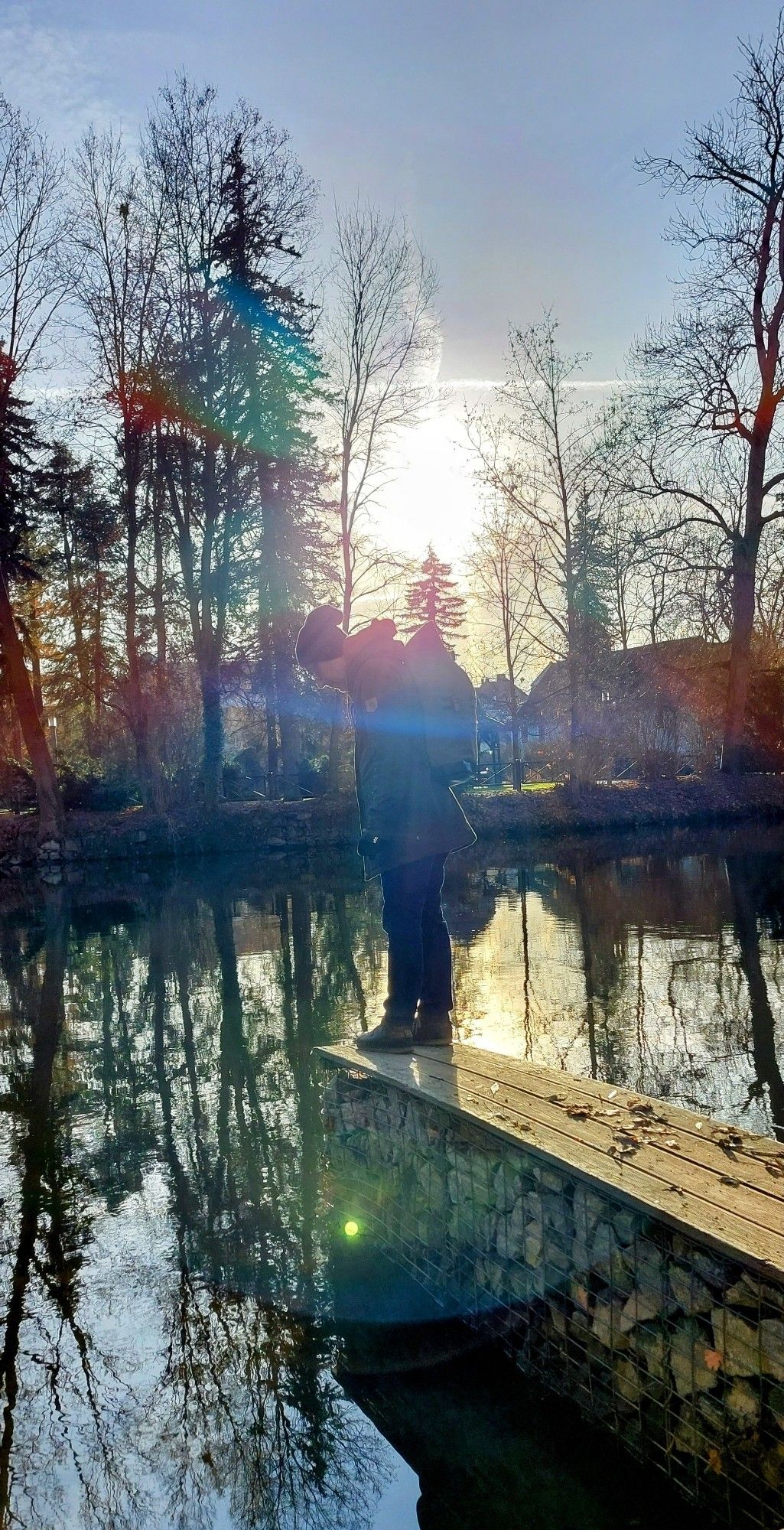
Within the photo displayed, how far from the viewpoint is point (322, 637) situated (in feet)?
14.9

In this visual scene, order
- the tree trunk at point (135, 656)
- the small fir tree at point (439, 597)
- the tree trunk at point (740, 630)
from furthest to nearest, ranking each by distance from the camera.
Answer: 1. the small fir tree at point (439, 597)
2. the tree trunk at point (135, 656)
3. the tree trunk at point (740, 630)

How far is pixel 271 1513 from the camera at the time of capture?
102 inches

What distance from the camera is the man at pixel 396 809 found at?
4375 mm

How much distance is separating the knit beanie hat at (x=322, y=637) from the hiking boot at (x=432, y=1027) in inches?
60.9

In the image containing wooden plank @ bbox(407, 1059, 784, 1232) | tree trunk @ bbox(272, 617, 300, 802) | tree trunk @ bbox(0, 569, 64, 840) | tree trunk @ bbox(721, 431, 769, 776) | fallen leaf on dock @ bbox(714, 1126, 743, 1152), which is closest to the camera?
wooden plank @ bbox(407, 1059, 784, 1232)

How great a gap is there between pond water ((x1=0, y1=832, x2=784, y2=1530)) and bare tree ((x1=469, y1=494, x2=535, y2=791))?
19.8 metres

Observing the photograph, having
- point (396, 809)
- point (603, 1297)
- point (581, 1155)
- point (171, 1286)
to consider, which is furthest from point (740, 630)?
point (603, 1297)

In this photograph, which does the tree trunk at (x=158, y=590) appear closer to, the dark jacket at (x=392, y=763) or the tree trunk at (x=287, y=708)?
the tree trunk at (x=287, y=708)

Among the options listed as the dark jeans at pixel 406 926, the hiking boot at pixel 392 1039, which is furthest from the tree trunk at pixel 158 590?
the hiking boot at pixel 392 1039

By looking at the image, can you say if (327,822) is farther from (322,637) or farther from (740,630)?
(322,637)

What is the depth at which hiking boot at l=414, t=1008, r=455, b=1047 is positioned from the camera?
178 inches

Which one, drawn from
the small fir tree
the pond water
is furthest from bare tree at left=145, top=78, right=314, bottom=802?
the small fir tree

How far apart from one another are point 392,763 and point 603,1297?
2220mm

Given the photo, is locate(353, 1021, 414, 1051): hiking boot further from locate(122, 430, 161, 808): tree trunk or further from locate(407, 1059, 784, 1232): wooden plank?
locate(122, 430, 161, 808): tree trunk
